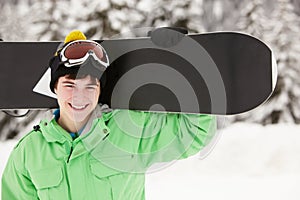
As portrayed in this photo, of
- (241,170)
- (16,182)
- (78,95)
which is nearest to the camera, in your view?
(78,95)

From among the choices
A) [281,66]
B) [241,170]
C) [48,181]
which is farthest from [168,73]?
[281,66]

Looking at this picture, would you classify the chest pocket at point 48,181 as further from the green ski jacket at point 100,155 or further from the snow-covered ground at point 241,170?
the snow-covered ground at point 241,170

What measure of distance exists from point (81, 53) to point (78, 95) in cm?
11

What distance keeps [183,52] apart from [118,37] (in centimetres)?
22

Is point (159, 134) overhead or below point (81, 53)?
below

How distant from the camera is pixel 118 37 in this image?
150 cm

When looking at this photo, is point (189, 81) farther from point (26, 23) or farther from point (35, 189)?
point (26, 23)

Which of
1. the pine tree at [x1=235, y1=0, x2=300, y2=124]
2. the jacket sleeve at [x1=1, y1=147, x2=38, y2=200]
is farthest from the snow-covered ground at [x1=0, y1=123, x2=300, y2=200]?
the jacket sleeve at [x1=1, y1=147, x2=38, y2=200]

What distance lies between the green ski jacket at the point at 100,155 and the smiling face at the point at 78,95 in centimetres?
6

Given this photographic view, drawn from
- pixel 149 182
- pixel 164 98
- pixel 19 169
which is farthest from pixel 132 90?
pixel 149 182

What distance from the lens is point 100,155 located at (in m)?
1.44

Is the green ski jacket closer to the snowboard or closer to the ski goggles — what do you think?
the snowboard

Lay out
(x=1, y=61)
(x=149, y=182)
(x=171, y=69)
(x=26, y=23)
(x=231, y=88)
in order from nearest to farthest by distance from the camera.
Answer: (x=231, y=88) → (x=171, y=69) → (x=1, y=61) → (x=149, y=182) → (x=26, y=23)

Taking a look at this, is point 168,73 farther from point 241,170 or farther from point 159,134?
point 241,170
